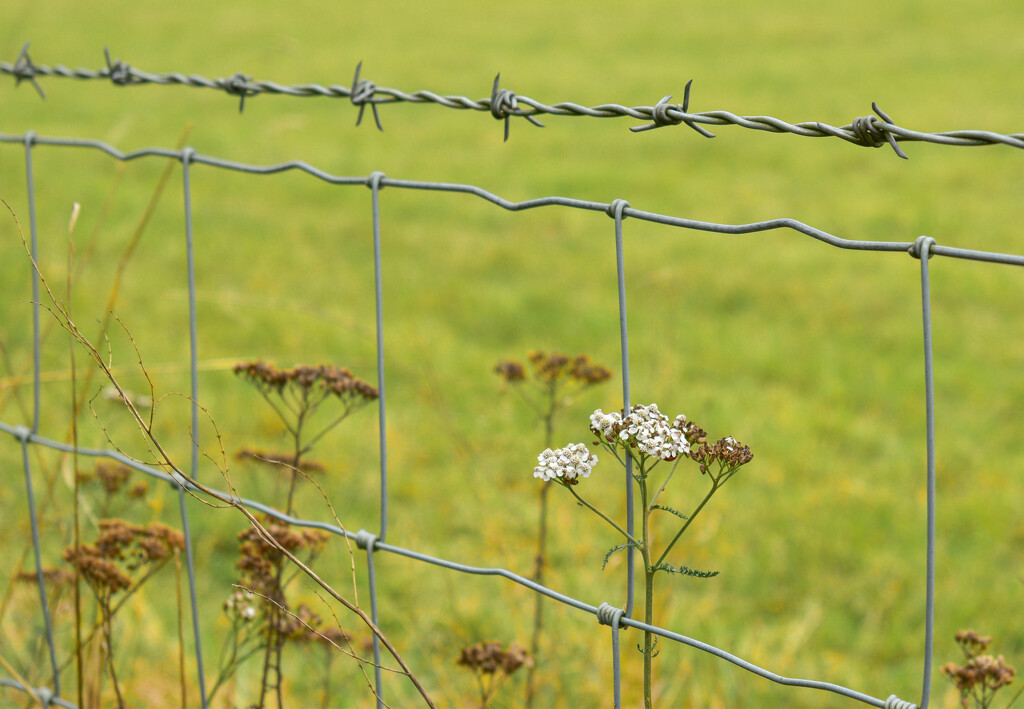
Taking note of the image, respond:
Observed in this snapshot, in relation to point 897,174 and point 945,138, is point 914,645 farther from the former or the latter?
point 897,174

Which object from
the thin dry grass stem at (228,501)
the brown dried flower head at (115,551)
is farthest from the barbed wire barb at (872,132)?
the brown dried flower head at (115,551)

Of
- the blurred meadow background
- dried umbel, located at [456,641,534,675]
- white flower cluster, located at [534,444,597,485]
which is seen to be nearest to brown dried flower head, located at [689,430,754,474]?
white flower cluster, located at [534,444,597,485]

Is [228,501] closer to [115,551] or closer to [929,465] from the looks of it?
[115,551]

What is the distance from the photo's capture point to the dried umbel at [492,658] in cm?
158

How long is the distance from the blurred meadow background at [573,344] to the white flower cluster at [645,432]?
0.77 m

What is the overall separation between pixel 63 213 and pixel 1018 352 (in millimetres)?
5772

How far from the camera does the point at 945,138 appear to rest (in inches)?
40.7

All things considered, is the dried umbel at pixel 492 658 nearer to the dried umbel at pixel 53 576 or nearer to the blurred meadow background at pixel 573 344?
the blurred meadow background at pixel 573 344

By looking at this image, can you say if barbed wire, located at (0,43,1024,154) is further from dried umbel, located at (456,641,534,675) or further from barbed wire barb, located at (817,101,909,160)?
dried umbel, located at (456,641,534,675)

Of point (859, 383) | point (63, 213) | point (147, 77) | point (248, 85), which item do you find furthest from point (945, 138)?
point (63, 213)

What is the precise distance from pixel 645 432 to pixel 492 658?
67 cm

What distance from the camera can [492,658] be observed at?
1604mm

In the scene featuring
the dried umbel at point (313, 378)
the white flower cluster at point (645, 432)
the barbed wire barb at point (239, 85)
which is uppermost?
the barbed wire barb at point (239, 85)

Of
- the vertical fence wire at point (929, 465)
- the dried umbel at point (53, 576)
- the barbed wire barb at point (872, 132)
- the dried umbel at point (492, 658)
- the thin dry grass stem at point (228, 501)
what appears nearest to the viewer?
the vertical fence wire at point (929, 465)
